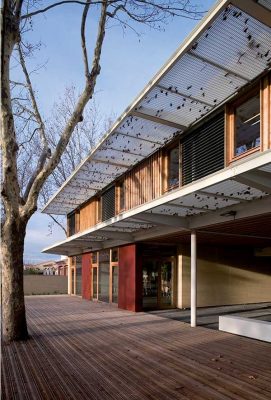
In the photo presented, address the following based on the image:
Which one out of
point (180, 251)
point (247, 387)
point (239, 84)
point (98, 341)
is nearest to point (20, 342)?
point (98, 341)

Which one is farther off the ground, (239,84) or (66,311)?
(239,84)

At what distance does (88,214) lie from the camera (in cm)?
1861

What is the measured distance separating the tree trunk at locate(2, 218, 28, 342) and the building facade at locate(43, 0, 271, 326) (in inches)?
110

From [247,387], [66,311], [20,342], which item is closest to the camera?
[247,387]

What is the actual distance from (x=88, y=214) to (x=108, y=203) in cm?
341

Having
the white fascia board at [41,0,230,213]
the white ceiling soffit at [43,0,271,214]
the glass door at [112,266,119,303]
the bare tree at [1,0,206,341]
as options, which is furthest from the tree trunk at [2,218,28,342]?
the glass door at [112,266,119,303]

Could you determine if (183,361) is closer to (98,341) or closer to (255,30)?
(98,341)

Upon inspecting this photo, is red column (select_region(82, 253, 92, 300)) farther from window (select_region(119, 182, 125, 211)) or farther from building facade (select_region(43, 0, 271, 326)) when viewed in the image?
window (select_region(119, 182, 125, 211))

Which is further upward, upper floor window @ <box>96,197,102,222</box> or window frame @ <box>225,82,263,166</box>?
window frame @ <box>225,82,263,166</box>

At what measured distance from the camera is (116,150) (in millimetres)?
10727

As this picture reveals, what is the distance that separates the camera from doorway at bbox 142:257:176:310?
14.0 m

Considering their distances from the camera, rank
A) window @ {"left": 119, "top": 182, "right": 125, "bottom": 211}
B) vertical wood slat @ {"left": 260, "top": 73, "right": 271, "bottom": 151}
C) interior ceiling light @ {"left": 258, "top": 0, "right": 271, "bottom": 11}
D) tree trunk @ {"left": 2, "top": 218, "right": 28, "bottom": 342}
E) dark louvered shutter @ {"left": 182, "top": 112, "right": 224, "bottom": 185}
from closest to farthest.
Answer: interior ceiling light @ {"left": 258, "top": 0, "right": 271, "bottom": 11}, vertical wood slat @ {"left": 260, "top": 73, "right": 271, "bottom": 151}, tree trunk @ {"left": 2, "top": 218, "right": 28, "bottom": 342}, dark louvered shutter @ {"left": 182, "top": 112, "right": 224, "bottom": 185}, window @ {"left": 119, "top": 182, "right": 125, "bottom": 211}

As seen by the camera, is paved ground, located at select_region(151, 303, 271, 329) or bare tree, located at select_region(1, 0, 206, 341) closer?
bare tree, located at select_region(1, 0, 206, 341)

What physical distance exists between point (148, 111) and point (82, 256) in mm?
14388
